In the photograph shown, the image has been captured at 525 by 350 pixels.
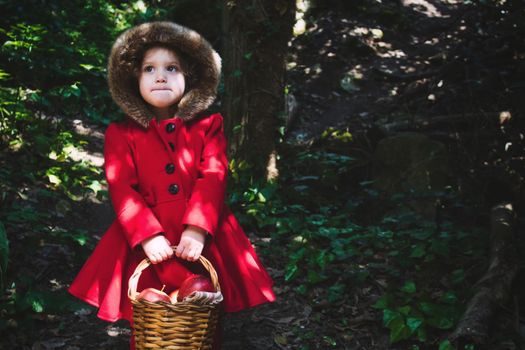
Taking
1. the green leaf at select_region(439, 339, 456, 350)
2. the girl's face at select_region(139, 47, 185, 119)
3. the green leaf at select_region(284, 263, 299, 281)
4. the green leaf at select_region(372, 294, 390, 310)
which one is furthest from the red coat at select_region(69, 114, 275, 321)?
the green leaf at select_region(284, 263, 299, 281)

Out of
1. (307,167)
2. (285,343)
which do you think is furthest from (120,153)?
(307,167)

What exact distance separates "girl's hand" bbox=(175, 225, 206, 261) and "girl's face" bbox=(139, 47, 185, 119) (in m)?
0.62

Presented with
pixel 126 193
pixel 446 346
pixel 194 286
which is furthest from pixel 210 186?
pixel 446 346

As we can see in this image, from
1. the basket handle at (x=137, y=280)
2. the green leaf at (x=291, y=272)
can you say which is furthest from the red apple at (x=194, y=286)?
the green leaf at (x=291, y=272)

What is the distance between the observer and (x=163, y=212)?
233 centimetres

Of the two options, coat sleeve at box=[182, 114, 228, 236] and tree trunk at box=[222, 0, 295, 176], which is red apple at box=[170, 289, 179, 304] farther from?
tree trunk at box=[222, 0, 295, 176]

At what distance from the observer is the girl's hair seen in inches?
95.0

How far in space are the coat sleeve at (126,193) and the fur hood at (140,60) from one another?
14 centimetres

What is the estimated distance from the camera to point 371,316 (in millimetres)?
3352

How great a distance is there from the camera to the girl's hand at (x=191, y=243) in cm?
220

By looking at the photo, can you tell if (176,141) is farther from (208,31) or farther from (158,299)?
(208,31)

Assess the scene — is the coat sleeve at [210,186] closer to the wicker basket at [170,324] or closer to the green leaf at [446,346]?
the wicker basket at [170,324]

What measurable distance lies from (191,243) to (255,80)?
281cm

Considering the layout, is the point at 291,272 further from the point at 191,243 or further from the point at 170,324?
the point at 170,324
